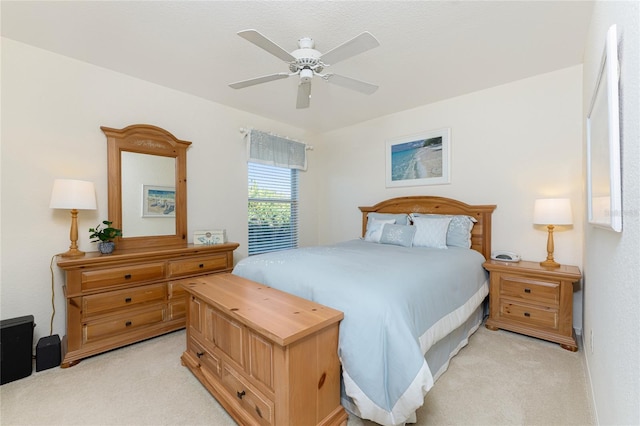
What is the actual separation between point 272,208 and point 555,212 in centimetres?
342

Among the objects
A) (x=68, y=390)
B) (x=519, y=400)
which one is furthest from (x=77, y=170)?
(x=519, y=400)

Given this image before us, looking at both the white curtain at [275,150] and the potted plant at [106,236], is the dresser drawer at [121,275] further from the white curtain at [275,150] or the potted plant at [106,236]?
the white curtain at [275,150]

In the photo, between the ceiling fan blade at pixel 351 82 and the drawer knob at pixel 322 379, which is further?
the ceiling fan blade at pixel 351 82

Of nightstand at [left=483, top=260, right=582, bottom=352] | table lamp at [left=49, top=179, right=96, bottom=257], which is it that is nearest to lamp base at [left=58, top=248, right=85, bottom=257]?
table lamp at [left=49, top=179, right=96, bottom=257]

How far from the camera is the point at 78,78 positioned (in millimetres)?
2582

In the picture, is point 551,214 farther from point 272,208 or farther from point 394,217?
point 272,208

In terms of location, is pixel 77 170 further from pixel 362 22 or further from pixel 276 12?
pixel 362 22

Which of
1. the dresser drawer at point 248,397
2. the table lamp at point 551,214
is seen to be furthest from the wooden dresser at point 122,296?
the table lamp at point 551,214

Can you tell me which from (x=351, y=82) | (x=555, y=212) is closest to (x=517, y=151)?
(x=555, y=212)

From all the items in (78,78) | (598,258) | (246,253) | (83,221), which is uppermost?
(78,78)

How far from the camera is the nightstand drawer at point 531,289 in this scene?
96.0 inches

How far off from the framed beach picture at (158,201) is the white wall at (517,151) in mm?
2903

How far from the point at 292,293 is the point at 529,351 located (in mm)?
2108

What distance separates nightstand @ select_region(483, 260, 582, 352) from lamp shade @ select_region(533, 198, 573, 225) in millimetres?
443
